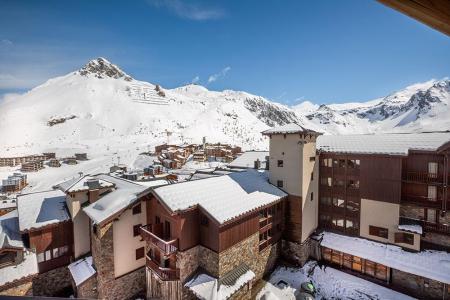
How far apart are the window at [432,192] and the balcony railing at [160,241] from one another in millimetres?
22578

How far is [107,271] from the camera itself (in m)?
17.5

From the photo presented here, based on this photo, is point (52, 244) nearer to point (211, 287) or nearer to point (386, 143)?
point (211, 287)

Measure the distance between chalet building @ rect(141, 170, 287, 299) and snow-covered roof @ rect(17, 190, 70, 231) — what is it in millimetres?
8498

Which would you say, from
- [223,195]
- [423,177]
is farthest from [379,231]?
[223,195]

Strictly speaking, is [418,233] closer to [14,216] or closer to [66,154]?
[14,216]

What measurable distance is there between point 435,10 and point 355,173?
81.9 feet

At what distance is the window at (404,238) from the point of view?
20.5m

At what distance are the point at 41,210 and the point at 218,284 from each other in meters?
17.7

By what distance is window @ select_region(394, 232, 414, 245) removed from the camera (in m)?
20.5

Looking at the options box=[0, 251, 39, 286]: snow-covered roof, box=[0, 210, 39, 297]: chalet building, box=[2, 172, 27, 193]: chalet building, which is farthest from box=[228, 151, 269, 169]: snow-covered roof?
box=[2, 172, 27, 193]: chalet building

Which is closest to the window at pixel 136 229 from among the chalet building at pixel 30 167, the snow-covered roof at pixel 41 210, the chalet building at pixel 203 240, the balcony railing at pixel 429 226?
the chalet building at pixel 203 240

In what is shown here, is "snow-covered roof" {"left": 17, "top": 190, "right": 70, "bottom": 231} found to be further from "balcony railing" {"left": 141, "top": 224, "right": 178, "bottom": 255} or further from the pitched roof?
the pitched roof

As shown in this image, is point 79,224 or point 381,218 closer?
point 79,224

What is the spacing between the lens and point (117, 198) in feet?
60.6
